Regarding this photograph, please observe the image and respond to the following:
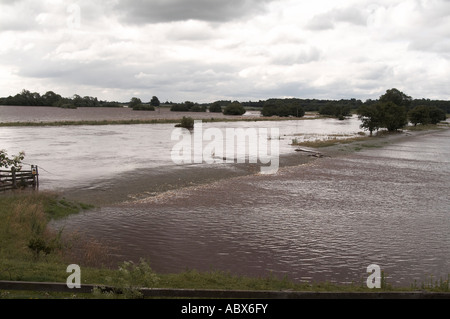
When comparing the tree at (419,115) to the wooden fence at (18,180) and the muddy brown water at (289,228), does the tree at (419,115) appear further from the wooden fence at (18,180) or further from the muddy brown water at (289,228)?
the wooden fence at (18,180)

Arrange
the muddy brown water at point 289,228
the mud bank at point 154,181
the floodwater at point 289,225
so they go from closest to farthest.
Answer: the muddy brown water at point 289,228 < the floodwater at point 289,225 < the mud bank at point 154,181

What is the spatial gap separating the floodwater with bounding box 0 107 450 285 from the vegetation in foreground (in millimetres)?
1170

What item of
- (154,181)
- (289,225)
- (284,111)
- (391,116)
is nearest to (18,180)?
(154,181)

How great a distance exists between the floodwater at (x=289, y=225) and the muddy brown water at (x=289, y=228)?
4cm

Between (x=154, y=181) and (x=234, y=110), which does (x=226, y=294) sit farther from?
(x=234, y=110)

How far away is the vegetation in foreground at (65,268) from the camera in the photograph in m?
8.62

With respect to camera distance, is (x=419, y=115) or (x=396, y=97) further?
(x=396, y=97)

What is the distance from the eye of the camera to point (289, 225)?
17.4 meters

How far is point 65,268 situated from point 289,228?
976 centimetres

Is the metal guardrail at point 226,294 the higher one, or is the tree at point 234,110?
the tree at point 234,110

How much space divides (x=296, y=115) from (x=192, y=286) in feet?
629

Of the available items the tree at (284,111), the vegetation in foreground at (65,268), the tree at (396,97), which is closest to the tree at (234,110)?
the tree at (284,111)
